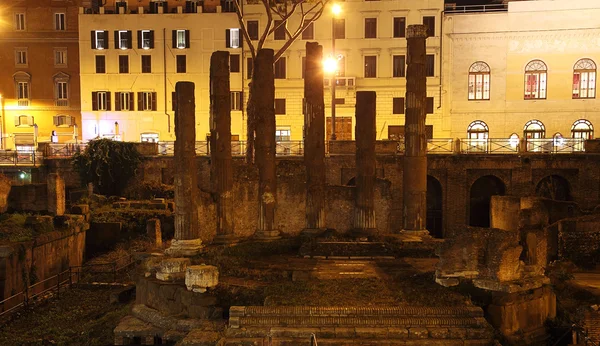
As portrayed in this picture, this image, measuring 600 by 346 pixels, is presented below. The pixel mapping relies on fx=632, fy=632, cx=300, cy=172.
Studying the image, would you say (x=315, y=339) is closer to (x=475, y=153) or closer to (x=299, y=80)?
(x=475, y=153)

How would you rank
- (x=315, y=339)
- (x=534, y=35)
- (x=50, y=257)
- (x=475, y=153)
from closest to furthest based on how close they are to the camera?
(x=315, y=339) → (x=50, y=257) → (x=475, y=153) → (x=534, y=35)

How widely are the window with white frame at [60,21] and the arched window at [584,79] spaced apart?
31922 millimetres

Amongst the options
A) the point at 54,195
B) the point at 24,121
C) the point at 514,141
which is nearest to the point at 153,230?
the point at 54,195

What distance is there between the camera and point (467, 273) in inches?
485

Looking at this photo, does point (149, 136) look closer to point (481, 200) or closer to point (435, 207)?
point (435, 207)

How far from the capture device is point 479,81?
37.4 metres

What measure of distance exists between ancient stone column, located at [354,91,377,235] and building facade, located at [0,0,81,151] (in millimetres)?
28212

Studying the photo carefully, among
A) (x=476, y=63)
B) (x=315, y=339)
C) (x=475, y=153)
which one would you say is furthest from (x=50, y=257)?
A: (x=476, y=63)

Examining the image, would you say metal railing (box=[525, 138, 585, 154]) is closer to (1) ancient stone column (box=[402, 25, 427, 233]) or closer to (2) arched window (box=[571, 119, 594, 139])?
(2) arched window (box=[571, 119, 594, 139])

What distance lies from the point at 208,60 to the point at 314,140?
2319 cm

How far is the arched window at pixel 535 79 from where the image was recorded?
3653 centimetres

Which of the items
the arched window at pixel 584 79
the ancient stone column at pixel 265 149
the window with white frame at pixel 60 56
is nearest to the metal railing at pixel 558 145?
the arched window at pixel 584 79

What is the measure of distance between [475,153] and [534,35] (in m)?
10.6

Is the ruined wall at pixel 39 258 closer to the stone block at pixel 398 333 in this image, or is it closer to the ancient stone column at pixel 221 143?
the ancient stone column at pixel 221 143
